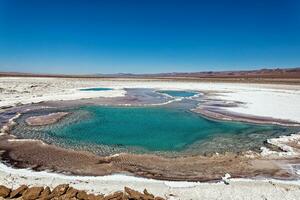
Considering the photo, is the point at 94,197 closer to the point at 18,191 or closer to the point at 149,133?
the point at 18,191

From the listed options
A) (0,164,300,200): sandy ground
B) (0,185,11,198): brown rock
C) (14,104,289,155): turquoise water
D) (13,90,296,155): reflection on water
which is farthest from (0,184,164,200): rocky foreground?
(14,104,289,155): turquoise water

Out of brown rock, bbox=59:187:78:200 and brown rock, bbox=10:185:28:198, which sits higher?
brown rock, bbox=10:185:28:198

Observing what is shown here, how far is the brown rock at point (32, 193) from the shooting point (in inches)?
236

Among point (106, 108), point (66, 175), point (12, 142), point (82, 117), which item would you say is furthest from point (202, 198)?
point (106, 108)

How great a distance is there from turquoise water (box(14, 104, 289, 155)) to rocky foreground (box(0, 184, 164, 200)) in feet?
11.9

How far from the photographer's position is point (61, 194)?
245 inches

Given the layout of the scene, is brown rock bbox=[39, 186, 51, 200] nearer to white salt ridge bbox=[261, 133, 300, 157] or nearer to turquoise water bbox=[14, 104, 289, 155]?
turquoise water bbox=[14, 104, 289, 155]

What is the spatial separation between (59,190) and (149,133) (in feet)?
23.1

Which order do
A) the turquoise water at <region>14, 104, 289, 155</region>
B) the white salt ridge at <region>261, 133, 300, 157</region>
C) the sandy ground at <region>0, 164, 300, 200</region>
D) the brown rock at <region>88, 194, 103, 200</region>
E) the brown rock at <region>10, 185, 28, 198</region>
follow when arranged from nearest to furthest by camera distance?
the brown rock at <region>88, 194, 103, 200</region>
the brown rock at <region>10, 185, 28, 198</region>
the sandy ground at <region>0, 164, 300, 200</region>
the white salt ridge at <region>261, 133, 300, 157</region>
the turquoise water at <region>14, 104, 289, 155</region>

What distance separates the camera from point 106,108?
20.0 m

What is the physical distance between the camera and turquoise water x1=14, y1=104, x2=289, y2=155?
424 inches

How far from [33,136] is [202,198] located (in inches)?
314

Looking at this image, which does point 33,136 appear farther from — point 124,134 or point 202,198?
point 202,198

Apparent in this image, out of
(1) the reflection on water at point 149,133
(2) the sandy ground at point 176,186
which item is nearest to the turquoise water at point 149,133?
(1) the reflection on water at point 149,133
